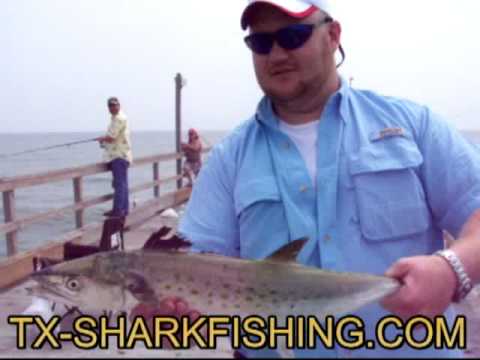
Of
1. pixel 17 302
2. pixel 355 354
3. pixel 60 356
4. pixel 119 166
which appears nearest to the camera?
pixel 60 356

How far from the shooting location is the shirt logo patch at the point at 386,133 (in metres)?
2.31

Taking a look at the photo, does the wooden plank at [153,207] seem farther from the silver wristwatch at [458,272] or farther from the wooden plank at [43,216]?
the silver wristwatch at [458,272]

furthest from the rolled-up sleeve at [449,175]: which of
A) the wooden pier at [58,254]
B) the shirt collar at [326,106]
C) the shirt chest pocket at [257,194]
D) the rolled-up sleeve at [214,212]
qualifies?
the wooden pier at [58,254]

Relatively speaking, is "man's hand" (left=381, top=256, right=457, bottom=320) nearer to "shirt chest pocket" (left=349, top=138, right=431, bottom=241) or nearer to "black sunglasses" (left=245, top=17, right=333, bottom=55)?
"shirt chest pocket" (left=349, top=138, right=431, bottom=241)

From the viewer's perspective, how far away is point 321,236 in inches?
86.6

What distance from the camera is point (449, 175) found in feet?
7.21

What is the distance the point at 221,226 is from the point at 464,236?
0.97 meters

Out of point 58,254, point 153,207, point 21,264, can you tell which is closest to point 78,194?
point 58,254

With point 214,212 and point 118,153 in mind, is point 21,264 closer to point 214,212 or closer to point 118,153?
point 118,153

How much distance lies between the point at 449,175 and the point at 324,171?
0.47 meters

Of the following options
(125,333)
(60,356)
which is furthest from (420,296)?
(60,356)

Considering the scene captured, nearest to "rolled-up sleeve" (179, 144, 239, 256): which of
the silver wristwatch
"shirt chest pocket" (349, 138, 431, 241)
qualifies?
"shirt chest pocket" (349, 138, 431, 241)

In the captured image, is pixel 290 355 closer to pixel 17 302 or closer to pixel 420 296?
pixel 420 296

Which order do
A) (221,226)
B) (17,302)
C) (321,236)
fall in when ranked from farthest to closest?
(17,302) → (221,226) → (321,236)
